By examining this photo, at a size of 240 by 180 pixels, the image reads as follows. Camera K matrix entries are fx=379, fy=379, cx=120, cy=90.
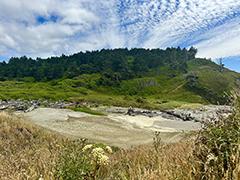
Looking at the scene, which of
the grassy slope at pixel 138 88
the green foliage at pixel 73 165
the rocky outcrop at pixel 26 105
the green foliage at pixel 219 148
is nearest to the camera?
the green foliage at pixel 219 148

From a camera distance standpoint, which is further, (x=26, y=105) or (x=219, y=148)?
(x=26, y=105)

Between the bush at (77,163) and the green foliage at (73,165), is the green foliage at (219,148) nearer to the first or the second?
the bush at (77,163)

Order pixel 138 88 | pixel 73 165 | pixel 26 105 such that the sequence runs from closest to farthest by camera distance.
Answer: pixel 73 165
pixel 26 105
pixel 138 88

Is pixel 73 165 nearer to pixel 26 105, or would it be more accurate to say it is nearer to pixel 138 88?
pixel 26 105

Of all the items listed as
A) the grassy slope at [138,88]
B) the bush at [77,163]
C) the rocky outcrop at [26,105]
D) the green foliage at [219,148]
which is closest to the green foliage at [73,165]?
the bush at [77,163]

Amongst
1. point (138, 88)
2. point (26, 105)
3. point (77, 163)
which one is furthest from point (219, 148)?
point (138, 88)

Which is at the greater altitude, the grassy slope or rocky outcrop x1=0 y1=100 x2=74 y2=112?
the grassy slope

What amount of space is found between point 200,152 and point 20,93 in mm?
128879

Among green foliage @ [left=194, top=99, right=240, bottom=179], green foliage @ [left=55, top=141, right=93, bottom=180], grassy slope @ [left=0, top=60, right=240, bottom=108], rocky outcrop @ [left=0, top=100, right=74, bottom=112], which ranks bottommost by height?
green foliage @ [left=55, top=141, right=93, bottom=180]

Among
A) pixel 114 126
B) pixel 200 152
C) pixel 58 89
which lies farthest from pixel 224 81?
pixel 200 152

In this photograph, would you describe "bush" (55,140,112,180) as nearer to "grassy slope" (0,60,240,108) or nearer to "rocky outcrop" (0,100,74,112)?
"rocky outcrop" (0,100,74,112)

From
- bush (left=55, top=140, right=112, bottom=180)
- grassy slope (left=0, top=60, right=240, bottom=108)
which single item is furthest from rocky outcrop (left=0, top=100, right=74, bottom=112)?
bush (left=55, top=140, right=112, bottom=180)

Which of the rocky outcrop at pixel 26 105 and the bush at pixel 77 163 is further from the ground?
the rocky outcrop at pixel 26 105

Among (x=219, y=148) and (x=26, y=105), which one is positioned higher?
(x=26, y=105)
